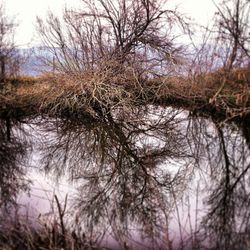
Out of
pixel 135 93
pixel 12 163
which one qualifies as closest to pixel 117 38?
pixel 135 93

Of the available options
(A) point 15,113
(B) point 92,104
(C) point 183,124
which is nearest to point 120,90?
(B) point 92,104

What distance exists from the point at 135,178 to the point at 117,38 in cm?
614

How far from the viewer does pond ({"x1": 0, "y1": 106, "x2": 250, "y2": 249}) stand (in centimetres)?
421

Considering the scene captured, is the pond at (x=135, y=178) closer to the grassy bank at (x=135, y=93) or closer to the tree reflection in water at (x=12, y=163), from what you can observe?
the tree reflection in water at (x=12, y=163)

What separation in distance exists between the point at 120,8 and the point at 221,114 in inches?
150

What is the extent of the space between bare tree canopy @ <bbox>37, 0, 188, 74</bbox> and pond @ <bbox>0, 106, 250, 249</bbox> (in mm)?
1552

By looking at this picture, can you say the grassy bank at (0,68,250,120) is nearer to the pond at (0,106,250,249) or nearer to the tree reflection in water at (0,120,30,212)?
the pond at (0,106,250,249)

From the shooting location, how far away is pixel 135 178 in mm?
5613

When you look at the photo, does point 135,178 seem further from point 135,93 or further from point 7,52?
point 7,52

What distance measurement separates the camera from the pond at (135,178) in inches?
166

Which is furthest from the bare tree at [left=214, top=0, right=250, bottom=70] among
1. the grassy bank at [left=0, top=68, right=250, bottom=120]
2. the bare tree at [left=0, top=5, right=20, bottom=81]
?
the bare tree at [left=0, top=5, right=20, bottom=81]

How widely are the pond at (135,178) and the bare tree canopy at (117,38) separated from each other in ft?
5.09

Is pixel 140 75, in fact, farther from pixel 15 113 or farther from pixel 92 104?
pixel 15 113

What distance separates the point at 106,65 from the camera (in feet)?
32.8
